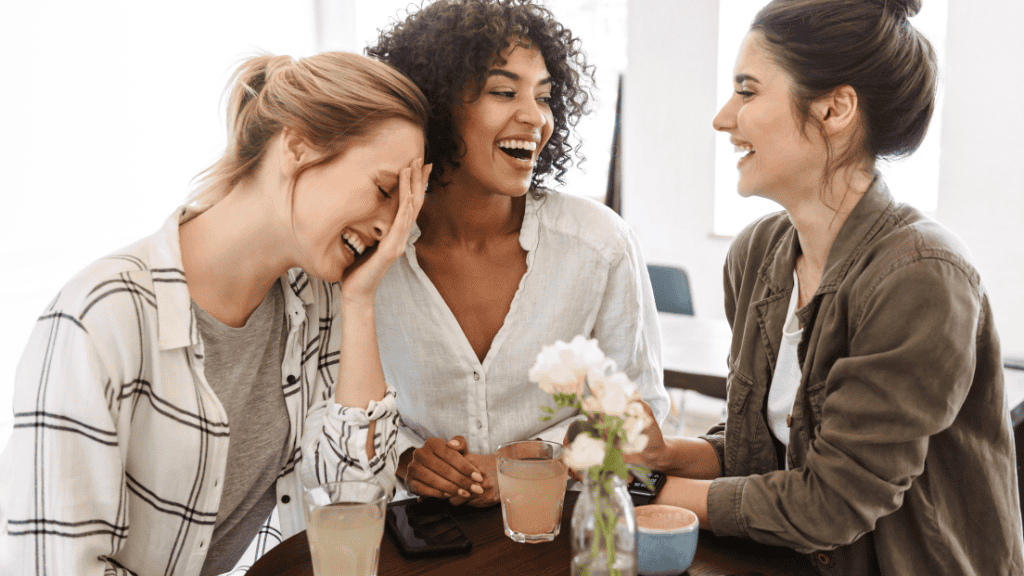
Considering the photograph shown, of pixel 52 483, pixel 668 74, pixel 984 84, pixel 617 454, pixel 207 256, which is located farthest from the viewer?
pixel 668 74

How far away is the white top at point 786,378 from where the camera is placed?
4.49 ft

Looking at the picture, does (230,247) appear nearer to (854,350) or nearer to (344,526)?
(344,526)

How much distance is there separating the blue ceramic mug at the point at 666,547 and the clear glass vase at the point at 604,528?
0.49 ft

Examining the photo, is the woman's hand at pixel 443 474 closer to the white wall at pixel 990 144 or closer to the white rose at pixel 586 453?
the white rose at pixel 586 453

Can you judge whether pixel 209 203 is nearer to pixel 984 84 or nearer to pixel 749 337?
pixel 749 337

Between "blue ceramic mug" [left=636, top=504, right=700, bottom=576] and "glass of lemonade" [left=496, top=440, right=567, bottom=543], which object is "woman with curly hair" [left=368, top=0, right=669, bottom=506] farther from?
"blue ceramic mug" [left=636, top=504, right=700, bottom=576]

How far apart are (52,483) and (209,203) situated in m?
0.54

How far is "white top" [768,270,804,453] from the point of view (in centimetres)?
137

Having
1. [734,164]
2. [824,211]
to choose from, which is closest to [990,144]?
[734,164]

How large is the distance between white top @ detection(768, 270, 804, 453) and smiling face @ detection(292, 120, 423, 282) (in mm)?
746

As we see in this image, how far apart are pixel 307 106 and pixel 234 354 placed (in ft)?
1.51

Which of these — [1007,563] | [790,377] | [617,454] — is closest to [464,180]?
[790,377]

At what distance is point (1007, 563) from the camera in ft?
3.82

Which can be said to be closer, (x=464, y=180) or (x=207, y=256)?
(x=207, y=256)
